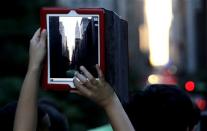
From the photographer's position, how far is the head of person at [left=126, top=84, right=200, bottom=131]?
3.82 m

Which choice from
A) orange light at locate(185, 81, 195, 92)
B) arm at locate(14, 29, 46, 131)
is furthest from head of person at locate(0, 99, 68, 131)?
orange light at locate(185, 81, 195, 92)

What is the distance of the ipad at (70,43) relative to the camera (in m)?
3.22

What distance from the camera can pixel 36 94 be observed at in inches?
133

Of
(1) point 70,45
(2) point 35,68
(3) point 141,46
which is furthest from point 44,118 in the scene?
(3) point 141,46

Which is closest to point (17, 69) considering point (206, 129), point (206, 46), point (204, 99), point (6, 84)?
point (6, 84)

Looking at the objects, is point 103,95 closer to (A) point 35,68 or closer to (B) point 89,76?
(B) point 89,76

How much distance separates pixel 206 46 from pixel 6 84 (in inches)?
1639

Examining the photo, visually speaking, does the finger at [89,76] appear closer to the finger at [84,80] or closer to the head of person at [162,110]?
the finger at [84,80]

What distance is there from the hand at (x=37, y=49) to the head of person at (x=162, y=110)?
2.28ft

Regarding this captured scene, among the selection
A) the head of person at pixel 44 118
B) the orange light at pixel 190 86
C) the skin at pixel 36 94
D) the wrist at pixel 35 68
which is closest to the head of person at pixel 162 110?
the head of person at pixel 44 118

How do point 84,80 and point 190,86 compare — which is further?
point 190,86

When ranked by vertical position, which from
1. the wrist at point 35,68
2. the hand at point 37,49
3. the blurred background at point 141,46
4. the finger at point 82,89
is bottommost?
the blurred background at point 141,46

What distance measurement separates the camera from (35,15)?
11.5m

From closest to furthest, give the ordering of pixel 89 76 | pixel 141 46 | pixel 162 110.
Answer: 1. pixel 89 76
2. pixel 162 110
3. pixel 141 46
